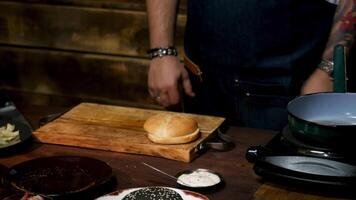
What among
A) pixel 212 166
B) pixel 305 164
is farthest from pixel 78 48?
pixel 305 164

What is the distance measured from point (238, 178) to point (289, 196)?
0.22m

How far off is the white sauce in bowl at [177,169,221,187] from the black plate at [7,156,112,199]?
0.81 ft

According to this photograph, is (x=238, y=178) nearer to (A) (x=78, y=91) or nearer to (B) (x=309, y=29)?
(B) (x=309, y=29)

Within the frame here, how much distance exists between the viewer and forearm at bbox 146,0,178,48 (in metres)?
3.06

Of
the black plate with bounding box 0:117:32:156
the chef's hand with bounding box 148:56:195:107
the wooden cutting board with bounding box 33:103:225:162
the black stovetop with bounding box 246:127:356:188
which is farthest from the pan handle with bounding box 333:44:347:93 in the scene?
the black plate with bounding box 0:117:32:156

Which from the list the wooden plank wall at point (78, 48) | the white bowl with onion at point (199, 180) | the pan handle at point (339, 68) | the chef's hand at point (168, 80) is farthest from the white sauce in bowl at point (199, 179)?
the wooden plank wall at point (78, 48)

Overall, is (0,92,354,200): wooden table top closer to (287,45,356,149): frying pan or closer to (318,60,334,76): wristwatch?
(287,45,356,149): frying pan

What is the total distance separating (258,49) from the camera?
283 cm

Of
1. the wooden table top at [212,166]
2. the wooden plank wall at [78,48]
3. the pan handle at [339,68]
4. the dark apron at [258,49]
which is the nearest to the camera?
the wooden table top at [212,166]

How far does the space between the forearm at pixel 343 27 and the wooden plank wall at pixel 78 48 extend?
1.59m

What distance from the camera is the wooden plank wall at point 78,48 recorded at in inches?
178

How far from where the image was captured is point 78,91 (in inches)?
193

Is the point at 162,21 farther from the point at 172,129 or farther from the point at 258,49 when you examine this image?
the point at 172,129

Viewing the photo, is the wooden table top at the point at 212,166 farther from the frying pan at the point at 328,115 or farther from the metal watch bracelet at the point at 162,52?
the metal watch bracelet at the point at 162,52
